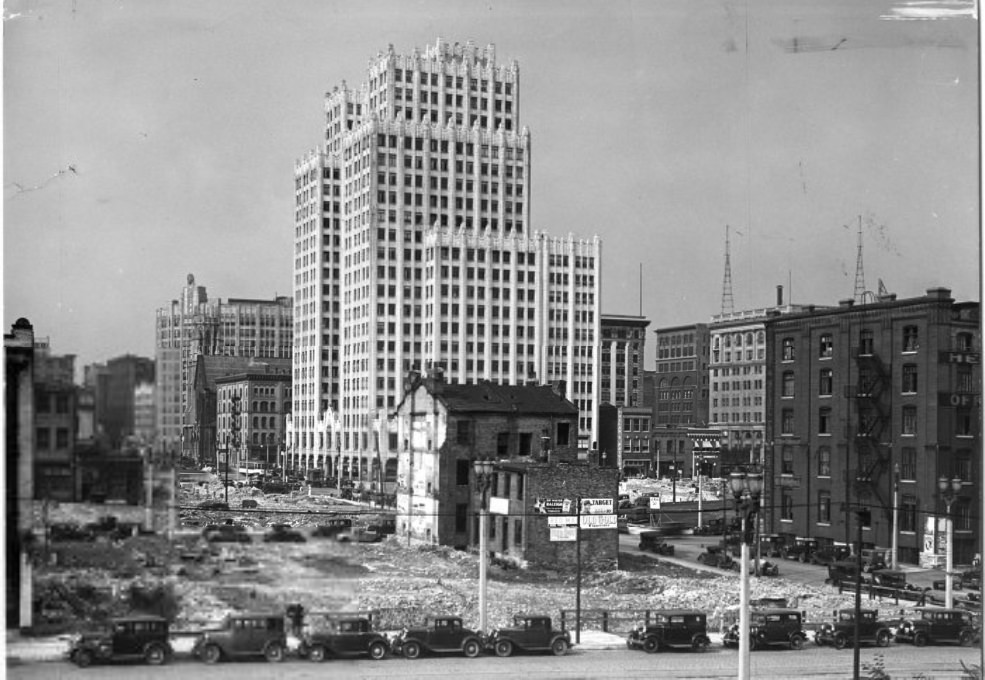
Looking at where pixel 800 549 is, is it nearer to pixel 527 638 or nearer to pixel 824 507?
pixel 824 507

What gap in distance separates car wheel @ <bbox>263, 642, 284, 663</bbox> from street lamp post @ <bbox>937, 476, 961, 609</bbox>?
675 cm

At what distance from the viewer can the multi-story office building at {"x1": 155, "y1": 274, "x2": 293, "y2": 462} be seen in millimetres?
10484

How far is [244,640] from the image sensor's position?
10.4 m

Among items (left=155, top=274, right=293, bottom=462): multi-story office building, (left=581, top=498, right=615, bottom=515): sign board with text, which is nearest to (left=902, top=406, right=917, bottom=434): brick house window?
(left=581, top=498, right=615, bottom=515): sign board with text

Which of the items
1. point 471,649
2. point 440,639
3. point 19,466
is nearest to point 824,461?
point 471,649

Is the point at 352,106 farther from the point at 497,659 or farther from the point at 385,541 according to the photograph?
the point at 497,659

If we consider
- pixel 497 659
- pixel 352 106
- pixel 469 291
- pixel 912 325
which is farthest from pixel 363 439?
pixel 912 325

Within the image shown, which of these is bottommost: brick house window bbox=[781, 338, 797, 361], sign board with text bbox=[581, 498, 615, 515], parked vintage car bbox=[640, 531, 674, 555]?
parked vintage car bbox=[640, 531, 674, 555]

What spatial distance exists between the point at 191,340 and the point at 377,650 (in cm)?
343

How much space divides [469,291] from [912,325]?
4665mm

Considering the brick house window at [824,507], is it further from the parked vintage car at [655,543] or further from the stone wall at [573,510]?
the stone wall at [573,510]

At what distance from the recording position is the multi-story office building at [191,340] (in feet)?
34.4

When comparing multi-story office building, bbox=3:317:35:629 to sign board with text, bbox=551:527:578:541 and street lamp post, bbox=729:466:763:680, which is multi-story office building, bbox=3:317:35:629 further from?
street lamp post, bbox=729:466:763:680

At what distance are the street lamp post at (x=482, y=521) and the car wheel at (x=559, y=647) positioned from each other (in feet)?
2.29
